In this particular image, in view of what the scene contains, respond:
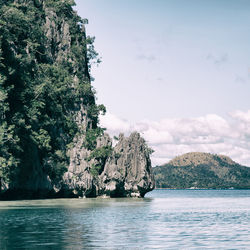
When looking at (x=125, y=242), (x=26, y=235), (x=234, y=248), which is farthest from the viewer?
(x=26, y=235)

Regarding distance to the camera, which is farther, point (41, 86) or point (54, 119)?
point (54, 119)

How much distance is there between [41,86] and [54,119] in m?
14.9

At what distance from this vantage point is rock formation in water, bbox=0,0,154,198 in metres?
70.1

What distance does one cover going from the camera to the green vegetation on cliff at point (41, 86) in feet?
224

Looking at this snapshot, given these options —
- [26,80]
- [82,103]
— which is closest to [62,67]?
[82,103]

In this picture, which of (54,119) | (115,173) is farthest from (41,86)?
(115,173)

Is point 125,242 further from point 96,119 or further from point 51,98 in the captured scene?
point 96,119

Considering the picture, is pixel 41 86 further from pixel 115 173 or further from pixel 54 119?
pixel 115 173

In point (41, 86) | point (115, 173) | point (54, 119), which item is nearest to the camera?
point (41, 86)

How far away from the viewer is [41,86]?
3209 inches

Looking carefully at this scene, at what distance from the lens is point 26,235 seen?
26766 millimetres

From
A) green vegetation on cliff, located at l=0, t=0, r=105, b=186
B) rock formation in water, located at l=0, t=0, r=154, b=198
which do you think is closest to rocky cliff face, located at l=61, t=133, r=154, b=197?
rock formation in water, located at l=0, t=0, r=154, b=198

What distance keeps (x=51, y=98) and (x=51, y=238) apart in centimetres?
6823

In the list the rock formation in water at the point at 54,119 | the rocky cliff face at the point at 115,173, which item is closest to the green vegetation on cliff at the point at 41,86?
the rock formation in water at the point at 54,119
